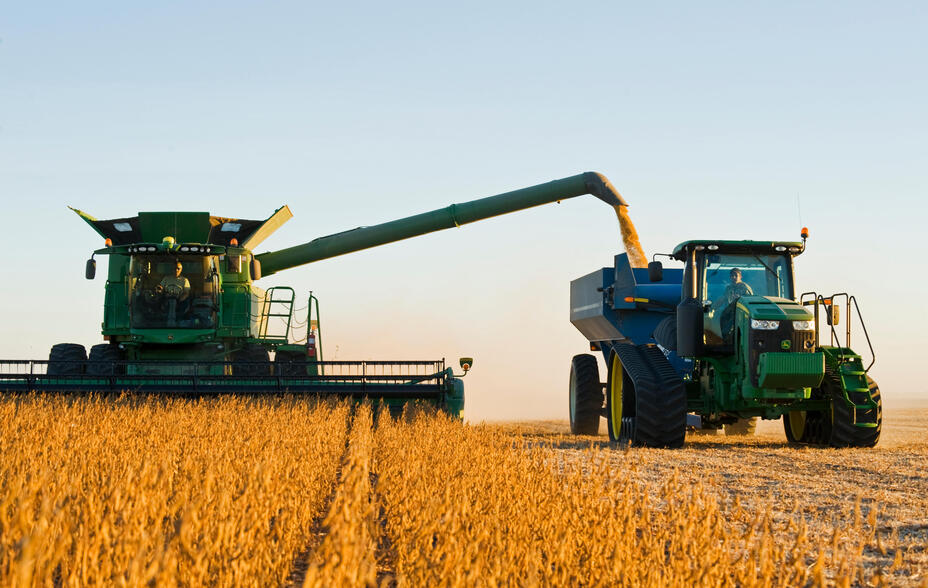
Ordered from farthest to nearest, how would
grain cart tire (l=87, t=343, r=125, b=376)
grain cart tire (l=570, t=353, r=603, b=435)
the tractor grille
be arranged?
1. grain cart tire (l=570, t=353, r=603, b=435)
2. grain cart tire (l=87, t=343, r=125, b=376)
3. the tractor grille

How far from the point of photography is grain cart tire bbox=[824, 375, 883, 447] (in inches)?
389

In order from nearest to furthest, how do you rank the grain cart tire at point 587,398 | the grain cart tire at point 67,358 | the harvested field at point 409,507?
the harvested field at point 409,507
the grain cart tire at point 67,358
the grain cart tire at point 587,398

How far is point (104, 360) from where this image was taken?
13344mm

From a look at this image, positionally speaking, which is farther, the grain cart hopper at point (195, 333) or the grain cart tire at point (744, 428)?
the grain cart tire at point (744, 428)

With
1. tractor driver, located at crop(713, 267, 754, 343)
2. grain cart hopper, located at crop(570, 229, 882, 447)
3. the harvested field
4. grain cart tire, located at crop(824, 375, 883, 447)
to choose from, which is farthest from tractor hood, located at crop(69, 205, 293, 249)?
grain cart tire, located at crop(824, 375, 883, 447)

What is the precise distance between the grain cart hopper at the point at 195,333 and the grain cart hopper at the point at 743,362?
2892 millimetres

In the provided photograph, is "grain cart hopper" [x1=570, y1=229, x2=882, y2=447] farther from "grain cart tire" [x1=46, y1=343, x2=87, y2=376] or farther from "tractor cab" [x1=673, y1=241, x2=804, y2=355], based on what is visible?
"grain cart tire" [x1=46, y1=343, x2=87, y2=376]

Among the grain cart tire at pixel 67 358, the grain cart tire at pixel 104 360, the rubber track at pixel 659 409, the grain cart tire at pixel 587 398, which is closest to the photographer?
the rubber track at pixel 659 409

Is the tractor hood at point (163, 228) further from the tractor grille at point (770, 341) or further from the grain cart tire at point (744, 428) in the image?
the tractor grille at point (770, 341)

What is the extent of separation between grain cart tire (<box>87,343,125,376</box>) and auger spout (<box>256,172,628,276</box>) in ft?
12.5

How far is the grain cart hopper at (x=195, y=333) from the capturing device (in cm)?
1223

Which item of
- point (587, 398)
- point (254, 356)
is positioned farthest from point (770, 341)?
point (254, 356)

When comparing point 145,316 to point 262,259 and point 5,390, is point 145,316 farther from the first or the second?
point 262,259

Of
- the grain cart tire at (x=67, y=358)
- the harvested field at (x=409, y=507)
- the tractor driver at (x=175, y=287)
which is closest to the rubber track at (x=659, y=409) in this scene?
the harvested field at (x=409, y=507)
